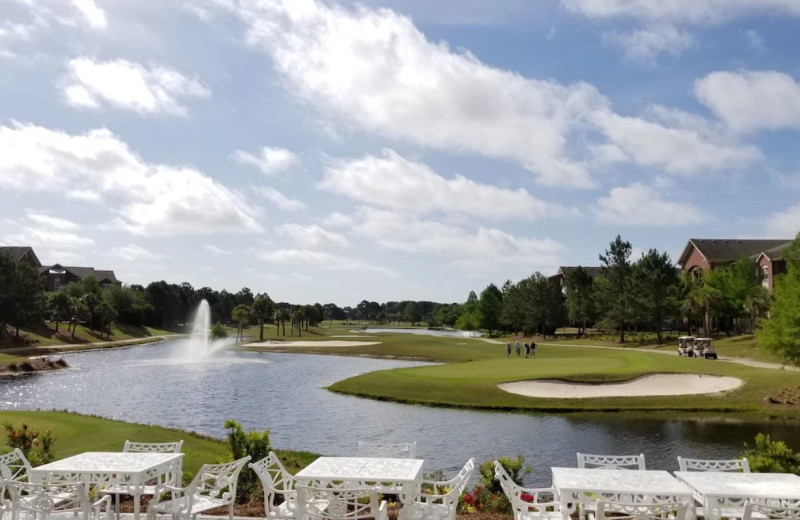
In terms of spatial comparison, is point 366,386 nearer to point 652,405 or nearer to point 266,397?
point 266,397

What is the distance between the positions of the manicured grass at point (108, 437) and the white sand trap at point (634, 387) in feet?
63.8

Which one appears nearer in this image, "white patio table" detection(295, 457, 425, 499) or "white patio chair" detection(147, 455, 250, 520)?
"white patio table" detection(295, 457, 425, 499)

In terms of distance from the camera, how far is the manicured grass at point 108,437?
786 inches

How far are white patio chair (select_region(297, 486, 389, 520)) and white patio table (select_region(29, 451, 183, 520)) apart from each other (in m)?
2.50

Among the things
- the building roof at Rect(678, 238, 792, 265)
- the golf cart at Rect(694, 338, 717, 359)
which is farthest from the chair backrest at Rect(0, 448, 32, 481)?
the building roof at Rect(678, 238, 792, 265)

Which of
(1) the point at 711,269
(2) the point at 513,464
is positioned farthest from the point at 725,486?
(1) the point at 711,269

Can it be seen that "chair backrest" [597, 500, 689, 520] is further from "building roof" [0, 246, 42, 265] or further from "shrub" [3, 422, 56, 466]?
"building roof" [0, 246, 42, 265]

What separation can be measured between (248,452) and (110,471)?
17.2 ft

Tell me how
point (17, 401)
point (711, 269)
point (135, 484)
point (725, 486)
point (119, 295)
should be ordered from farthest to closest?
point (119, 295) → point (711, 269) → point (17, 401) → point (135, 484) → point (725, 486)

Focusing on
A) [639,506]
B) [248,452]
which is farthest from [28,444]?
[639,506]

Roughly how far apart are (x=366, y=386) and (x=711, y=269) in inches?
2972

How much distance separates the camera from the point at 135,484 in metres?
A: 9.40

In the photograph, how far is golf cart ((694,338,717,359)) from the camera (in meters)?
58.7

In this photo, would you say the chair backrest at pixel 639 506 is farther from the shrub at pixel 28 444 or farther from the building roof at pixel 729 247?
the building roof at pixel 729 247
